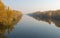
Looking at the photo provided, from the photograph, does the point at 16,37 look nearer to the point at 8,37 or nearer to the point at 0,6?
the point at 8,37

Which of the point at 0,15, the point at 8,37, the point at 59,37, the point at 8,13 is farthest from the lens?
the point at 8,13

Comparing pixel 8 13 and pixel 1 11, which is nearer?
pixel 1 11

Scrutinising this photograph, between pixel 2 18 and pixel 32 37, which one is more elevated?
pixel 2 18

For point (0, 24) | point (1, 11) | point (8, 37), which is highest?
point (1, 11)

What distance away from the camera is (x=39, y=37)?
31.6 feet

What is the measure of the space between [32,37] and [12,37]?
1.31 m

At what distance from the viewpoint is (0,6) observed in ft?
42.8

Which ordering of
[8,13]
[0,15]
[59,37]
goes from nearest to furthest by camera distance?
[59,37]
[0,15]
[8,13]

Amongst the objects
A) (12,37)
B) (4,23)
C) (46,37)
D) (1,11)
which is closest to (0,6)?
(1,11)

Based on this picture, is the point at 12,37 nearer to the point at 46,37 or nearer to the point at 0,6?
the point at 46,37

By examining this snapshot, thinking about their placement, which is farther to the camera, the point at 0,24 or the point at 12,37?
the point at 0,24

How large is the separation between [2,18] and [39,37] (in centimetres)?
470

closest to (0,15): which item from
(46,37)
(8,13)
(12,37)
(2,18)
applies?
(2,18)

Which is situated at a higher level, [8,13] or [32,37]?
[8,13]
